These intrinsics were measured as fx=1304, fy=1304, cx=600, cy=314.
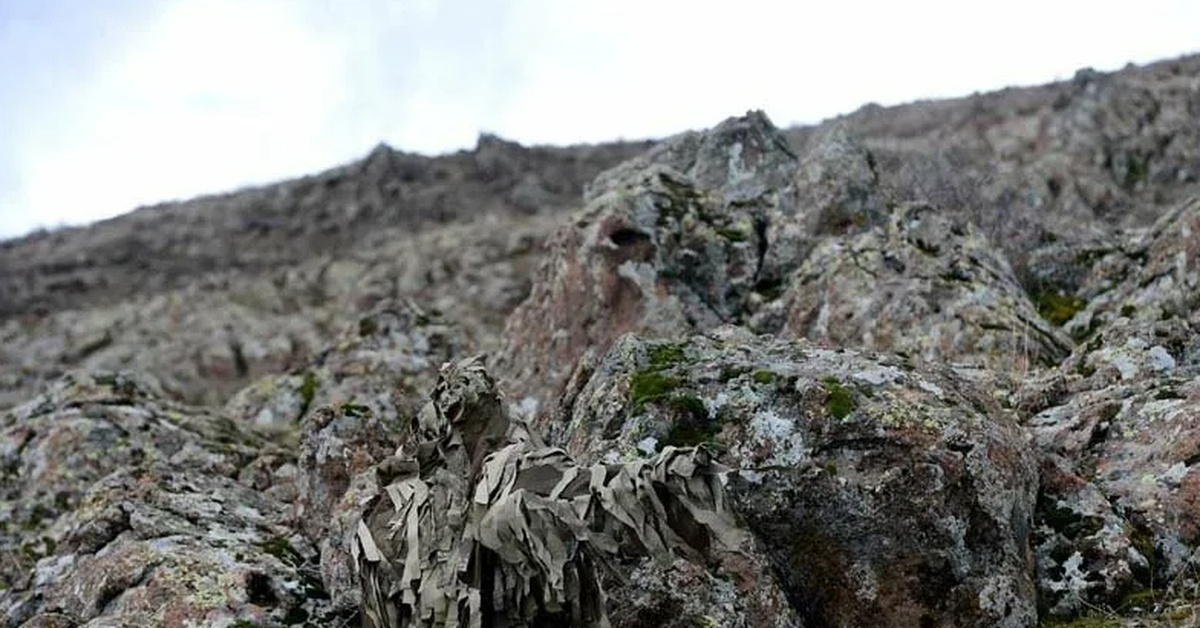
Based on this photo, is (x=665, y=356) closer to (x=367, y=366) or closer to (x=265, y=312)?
(x=367, y=366)

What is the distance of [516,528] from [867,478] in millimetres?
2241

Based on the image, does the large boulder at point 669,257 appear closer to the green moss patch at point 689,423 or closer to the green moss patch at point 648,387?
the green moss patch at point 648,387

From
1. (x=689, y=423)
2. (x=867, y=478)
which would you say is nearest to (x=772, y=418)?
(x=689, y=423)

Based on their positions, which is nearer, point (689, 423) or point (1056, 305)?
point (689, 423)

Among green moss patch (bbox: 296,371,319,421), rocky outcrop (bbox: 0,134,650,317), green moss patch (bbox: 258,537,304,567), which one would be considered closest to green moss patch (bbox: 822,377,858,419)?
green moss patch (bbox: 258,537,304,567)

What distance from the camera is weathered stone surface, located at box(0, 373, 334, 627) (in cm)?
838

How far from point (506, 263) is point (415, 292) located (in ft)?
9.20

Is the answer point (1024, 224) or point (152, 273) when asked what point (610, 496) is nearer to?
point (1024, 224)

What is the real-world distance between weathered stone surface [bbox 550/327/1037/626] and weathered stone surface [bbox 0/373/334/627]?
2544mm

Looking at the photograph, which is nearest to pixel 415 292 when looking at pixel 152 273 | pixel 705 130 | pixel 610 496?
pixel 152 273

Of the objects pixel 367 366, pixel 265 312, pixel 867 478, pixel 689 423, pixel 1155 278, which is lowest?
pixel 265 312

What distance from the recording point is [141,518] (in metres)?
9.26

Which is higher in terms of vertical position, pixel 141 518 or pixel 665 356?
pixel 665 356

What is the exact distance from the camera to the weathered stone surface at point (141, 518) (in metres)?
8.38
